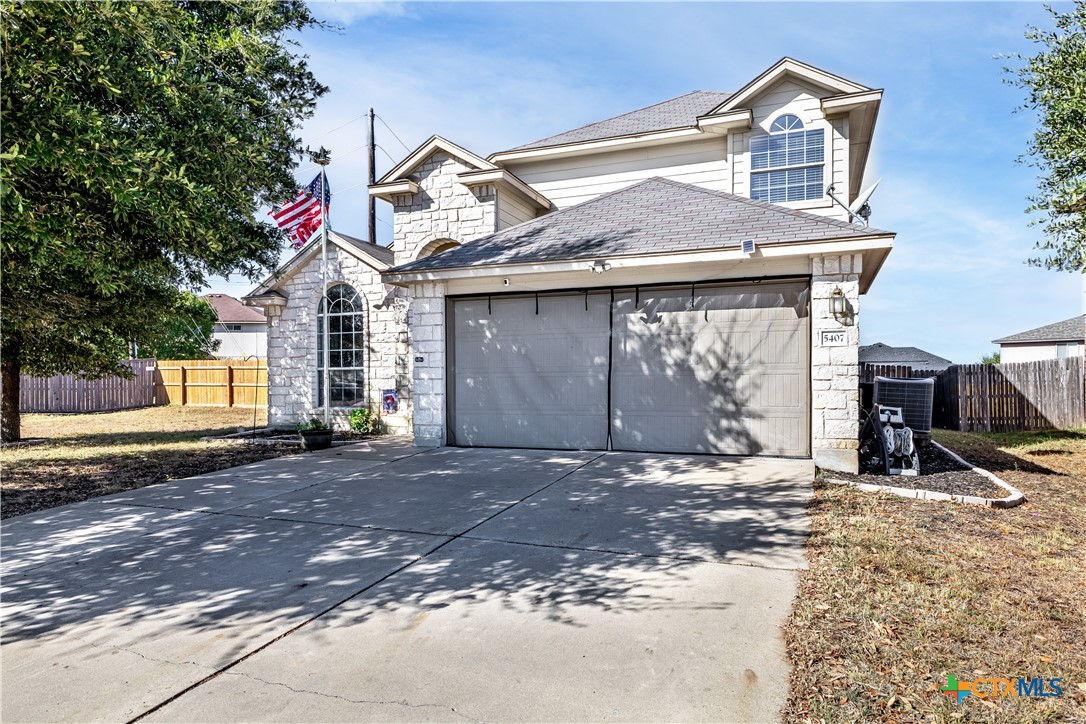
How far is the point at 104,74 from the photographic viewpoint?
481cm

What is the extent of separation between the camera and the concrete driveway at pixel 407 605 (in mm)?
2676

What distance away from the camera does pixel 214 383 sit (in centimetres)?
2052

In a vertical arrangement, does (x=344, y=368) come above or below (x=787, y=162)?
below

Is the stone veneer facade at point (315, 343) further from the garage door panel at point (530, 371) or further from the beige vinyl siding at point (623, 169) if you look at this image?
the beige vinyl siding at point (623, 169)

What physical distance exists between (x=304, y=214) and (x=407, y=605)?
10185mm

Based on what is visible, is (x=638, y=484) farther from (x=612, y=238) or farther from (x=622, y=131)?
(x=622, y=131)

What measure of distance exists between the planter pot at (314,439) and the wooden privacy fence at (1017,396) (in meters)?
12.2

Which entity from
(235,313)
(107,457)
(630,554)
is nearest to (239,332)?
(235,313)

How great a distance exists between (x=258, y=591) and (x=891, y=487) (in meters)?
6.48

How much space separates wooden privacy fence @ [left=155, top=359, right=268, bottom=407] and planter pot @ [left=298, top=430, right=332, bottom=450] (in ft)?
32.0

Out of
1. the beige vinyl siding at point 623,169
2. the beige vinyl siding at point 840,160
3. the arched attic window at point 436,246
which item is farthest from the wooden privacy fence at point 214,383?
the beige vinyl siding at point 840,160

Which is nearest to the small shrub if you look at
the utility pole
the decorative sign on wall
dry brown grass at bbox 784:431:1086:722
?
the decorative sign on wall

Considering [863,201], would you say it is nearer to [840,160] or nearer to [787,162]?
[840,160]

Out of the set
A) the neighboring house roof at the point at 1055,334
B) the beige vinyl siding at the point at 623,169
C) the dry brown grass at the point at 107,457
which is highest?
the beige vinyl siding at the point at 623,169
